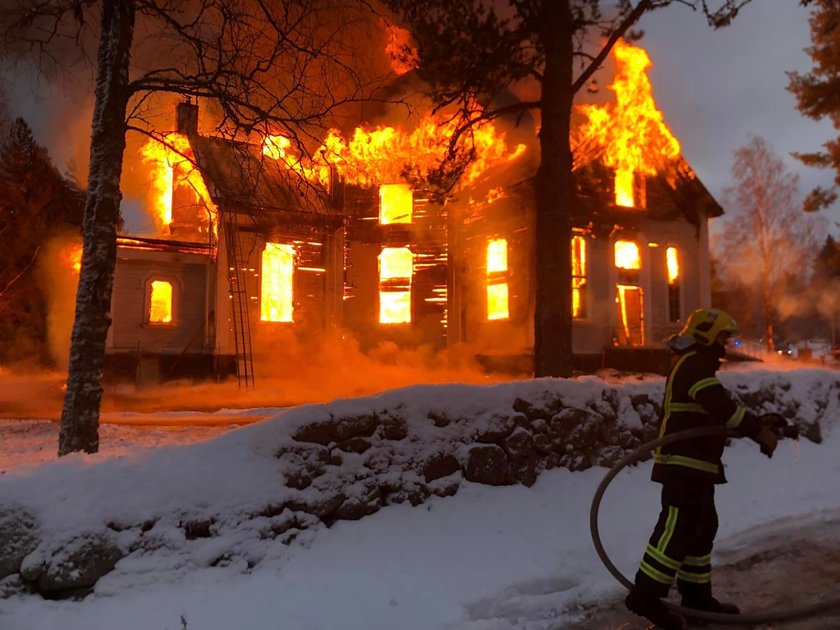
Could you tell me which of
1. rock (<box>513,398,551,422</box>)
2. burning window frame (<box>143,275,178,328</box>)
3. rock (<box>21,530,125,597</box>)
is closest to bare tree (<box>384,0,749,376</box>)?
rock (<box>513,398,551,422</box>)

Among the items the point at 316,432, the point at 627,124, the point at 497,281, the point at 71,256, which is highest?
the point at 627,124

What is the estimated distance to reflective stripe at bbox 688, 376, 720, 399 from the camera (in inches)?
138

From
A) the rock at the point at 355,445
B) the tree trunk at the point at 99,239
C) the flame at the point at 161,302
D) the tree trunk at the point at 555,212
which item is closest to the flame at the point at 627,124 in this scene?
the tree trunk at the point at 555,212

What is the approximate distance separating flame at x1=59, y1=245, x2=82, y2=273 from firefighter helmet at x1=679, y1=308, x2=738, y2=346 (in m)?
23.1

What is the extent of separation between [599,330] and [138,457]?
48.6 feet

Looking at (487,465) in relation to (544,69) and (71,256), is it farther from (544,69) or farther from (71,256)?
(71,256)

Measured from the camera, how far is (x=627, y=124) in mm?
17328

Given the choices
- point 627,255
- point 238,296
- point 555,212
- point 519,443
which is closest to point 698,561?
point 519,443

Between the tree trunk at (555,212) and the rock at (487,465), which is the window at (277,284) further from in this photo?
the rock at (487,465)

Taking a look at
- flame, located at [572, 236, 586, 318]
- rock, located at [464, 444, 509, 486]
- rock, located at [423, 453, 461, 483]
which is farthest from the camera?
flame, located at [572, 236, 586, 318]

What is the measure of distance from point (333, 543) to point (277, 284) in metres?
A: 13.2

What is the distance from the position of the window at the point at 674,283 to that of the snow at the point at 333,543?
14105 mm

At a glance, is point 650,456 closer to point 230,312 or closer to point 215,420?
point 215,420

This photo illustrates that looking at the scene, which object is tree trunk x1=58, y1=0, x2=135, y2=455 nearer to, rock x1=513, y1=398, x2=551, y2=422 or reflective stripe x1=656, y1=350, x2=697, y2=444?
rock x1=513, y1=398, x2=551, y2=422
